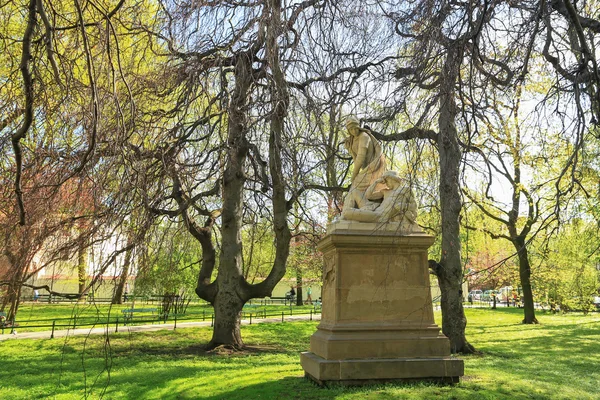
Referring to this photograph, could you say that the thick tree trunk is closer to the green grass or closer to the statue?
the green grass

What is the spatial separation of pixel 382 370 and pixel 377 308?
897mm

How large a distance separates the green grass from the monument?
286 millimetres

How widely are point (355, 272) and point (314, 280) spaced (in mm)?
30380

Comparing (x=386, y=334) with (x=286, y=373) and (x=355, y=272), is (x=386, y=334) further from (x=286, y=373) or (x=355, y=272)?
(x=286, y=373)

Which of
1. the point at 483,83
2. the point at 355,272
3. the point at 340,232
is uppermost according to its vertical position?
the point at 483,83

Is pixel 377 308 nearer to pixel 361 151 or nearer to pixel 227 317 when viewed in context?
pixel 361 151

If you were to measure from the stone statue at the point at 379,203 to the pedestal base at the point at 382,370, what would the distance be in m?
2.06

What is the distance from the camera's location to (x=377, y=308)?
24.6 ft

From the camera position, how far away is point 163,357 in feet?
40.8

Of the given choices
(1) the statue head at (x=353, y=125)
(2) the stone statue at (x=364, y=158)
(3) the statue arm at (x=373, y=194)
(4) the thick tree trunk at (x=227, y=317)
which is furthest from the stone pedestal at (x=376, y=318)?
(4) the thick tree trunk at (x=227, y=317)

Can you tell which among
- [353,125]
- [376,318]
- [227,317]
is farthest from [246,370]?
[353,125]

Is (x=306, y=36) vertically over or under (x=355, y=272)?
over

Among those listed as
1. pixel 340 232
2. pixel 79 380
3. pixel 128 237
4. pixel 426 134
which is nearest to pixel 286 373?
pixel 340 232

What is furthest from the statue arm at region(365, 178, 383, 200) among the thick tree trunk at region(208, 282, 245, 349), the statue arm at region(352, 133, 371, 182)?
the thick tree trunk at region(208, 282, 245, 349)
